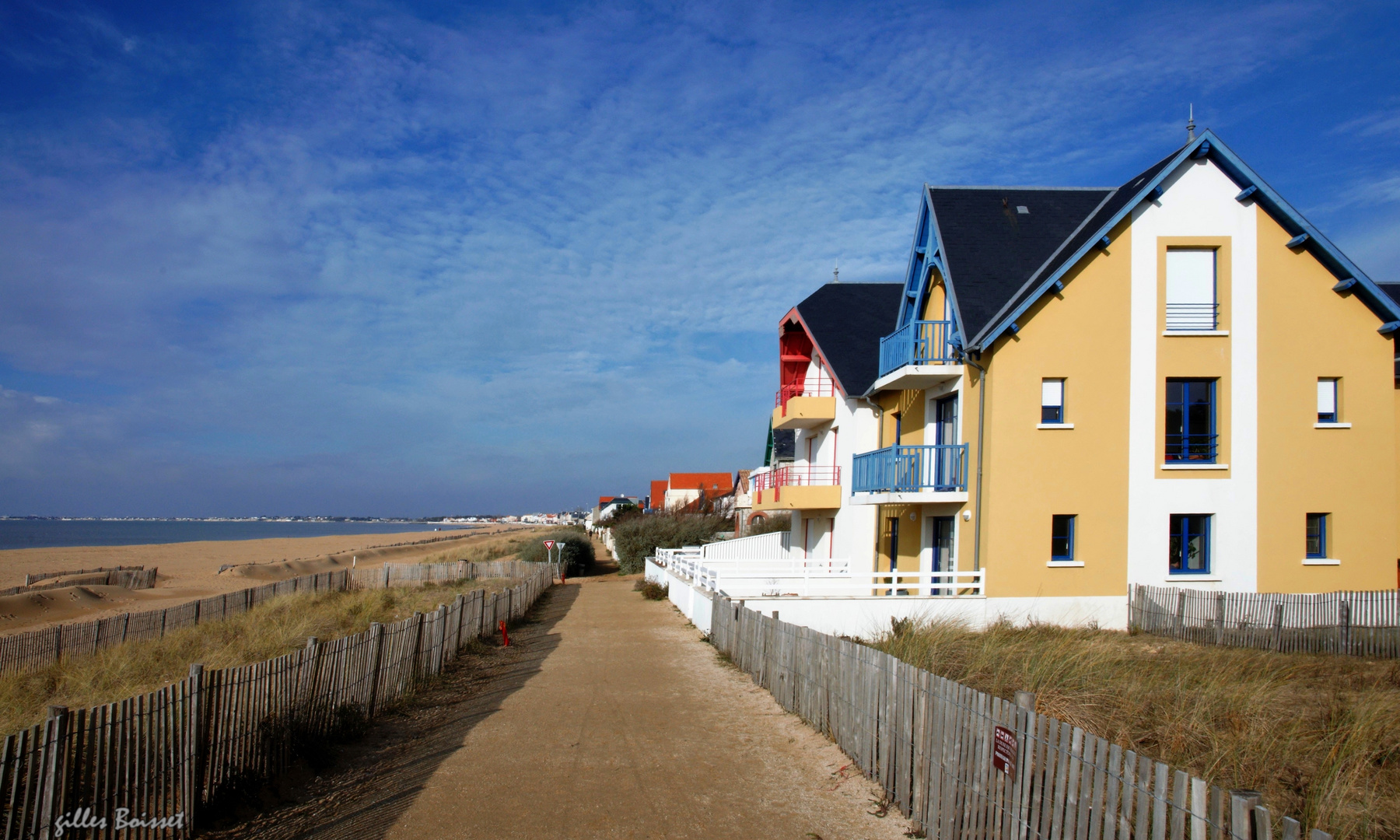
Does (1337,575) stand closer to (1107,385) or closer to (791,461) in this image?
(1107,385)

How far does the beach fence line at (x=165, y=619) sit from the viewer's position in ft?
52.3

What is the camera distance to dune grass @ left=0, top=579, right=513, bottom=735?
12.4 meters

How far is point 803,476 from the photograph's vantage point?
29828 millimetres

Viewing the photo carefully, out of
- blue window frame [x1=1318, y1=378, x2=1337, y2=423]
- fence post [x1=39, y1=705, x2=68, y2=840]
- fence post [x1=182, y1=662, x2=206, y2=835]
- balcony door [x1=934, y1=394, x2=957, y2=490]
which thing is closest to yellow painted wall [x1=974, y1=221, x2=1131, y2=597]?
balcony door [x1=934, y1=394, x2=957, y2=490]

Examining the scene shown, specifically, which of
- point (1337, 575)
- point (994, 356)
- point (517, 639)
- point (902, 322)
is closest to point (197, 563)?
point (517, 639)

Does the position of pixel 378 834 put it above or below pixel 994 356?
below

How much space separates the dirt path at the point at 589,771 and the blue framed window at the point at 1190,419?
1113 centimetres

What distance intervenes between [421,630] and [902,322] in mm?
16650

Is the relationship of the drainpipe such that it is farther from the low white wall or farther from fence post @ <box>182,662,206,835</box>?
fence post @ <box>182,662,206,835</box>

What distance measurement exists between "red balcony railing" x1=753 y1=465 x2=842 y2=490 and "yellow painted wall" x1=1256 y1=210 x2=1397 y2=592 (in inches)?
468

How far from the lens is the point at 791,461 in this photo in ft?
122

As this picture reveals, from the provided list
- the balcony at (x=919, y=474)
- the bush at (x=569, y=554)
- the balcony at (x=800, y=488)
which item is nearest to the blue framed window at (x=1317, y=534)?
the balcony at (x=919, y=474)
